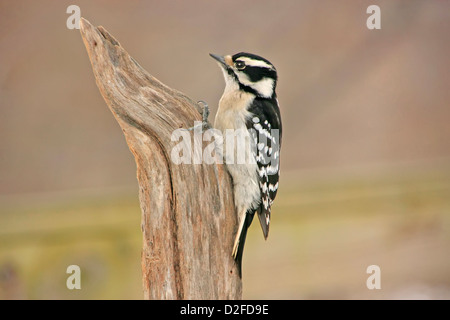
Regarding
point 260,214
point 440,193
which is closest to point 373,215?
point 440,193

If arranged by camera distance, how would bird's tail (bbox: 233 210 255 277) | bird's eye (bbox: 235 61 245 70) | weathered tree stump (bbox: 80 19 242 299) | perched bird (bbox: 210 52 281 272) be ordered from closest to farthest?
weathered tree stump (bbox: 80 19 242 299) < bird's tail (bbox: 233 210 255 277) < perched bird (bbox: 210 52 281 272) < bird's eye (bbox: 235 61 245 70)

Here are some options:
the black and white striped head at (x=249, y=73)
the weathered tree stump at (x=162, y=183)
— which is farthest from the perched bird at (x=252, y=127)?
the weathered tree stump at (x=162, y=183)

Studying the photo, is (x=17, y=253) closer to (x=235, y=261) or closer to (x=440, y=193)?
(x=235, y=261)

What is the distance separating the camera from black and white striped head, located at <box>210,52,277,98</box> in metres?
2.07

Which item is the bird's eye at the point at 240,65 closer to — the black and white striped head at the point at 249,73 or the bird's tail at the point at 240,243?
the black and white striped head at the point at 249,73

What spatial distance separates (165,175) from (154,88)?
1.00ft

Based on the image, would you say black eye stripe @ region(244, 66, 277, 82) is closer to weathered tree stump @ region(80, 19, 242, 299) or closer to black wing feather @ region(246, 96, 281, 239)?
black wing feather @ region(246, 96, 281, 239)

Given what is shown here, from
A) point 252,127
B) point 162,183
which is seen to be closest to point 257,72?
point 252,127

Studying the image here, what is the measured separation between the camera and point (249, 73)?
82.1 inches

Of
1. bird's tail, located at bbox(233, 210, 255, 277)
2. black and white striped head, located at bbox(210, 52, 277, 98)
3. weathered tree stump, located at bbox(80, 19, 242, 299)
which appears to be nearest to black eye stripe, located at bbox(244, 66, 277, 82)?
black and white striped head, located at bbox(210, 52, 277, 98)

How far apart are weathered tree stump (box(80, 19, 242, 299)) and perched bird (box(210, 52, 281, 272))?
20 cm

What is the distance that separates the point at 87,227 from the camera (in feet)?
10.2

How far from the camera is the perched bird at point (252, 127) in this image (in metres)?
1.97

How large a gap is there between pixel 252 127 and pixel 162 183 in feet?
1.59
